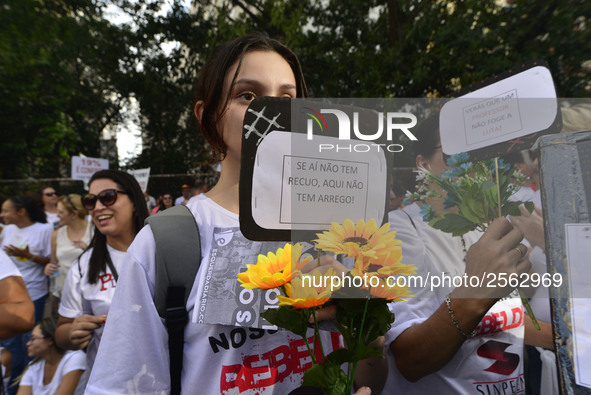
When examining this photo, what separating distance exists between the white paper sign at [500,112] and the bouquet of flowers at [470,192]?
0.12ft

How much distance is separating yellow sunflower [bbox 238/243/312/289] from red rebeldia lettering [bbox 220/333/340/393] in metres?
0.30

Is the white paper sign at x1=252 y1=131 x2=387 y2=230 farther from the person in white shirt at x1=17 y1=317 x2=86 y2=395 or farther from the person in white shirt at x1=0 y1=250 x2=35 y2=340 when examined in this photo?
the person in white shirt at x1=17 y1=317 x2=86 y2=395

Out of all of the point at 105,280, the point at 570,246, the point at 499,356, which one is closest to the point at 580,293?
the point at 570,246

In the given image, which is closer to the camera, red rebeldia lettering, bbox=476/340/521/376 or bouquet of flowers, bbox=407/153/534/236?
bouquet of flowers, bbox=407/153/534/236

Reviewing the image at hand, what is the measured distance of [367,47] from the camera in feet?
28.8

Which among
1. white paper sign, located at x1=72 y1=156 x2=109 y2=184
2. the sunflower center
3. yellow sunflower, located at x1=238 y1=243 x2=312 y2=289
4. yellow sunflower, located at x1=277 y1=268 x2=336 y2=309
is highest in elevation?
white paper sign, located at x1=72 y1=156 x2=109 y2=184

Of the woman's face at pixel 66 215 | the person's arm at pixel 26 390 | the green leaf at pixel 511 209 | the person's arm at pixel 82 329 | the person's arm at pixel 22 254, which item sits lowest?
the person's arm at pixel 26 390

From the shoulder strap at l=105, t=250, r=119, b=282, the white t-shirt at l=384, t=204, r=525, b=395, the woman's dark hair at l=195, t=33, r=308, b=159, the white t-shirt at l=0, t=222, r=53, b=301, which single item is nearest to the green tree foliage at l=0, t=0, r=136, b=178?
the white t-shirt at l=0, t=222, r=53, b=301

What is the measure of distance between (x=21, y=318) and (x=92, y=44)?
1454cm

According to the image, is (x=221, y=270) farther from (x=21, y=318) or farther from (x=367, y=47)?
(x=367, y=47)

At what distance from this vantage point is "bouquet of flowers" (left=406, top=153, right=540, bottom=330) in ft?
2.37

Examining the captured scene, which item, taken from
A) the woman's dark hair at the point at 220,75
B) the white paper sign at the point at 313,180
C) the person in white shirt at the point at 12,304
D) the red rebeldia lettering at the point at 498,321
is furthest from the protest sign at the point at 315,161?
the person in white shirt at the point at 12,304

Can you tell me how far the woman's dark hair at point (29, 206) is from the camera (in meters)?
4.38

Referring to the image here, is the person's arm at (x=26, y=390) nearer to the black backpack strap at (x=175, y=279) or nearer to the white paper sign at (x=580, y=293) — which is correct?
the black backpack strap at (x=175, y=279)
